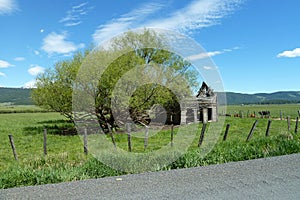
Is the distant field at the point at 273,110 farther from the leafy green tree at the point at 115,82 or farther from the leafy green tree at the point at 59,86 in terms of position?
the leafy green tree at the point at 59,86

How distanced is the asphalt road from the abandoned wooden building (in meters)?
23.8

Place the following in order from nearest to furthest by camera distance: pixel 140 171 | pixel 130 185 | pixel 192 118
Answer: pixel 130 185 < pixel 140 171 < pixel 192 118

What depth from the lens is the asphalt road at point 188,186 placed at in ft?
15.5

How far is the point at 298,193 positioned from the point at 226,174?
4.83ft

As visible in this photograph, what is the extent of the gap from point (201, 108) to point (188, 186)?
2795 centimetres

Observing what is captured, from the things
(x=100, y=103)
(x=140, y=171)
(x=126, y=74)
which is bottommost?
(x=140, y=171)

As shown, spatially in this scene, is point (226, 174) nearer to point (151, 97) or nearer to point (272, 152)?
point (272, 152)

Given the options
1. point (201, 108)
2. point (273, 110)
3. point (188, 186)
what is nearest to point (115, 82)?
point (201, 108)

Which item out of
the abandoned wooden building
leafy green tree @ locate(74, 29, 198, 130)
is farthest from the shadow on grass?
the abandoned wooden building

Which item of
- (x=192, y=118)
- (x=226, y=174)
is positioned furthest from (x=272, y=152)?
(x=192, y=118)

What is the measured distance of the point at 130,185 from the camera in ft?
17.4

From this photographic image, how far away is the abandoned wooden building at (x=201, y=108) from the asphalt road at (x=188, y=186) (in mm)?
23823

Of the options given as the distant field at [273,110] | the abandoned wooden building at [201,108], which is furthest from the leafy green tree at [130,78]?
the distant field at [273,110]

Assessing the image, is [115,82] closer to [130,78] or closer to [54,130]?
[130,78]
